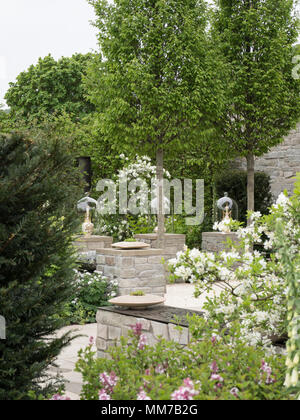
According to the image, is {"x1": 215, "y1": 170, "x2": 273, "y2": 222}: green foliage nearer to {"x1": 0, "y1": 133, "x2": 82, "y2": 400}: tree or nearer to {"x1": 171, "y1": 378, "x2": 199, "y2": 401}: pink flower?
{"x1": 0, "y1": 133, "x2": 82, "y2": 400}: tree

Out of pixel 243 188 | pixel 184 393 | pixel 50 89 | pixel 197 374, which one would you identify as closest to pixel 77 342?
pixel 197 374

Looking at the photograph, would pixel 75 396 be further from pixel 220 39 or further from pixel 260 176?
pixel 260 176

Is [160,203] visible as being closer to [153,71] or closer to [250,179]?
[250,179]

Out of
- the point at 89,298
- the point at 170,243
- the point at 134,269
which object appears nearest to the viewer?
the point at 89,298

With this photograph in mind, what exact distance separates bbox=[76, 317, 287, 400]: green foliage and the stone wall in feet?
36.4

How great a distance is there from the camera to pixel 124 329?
4.16 metres

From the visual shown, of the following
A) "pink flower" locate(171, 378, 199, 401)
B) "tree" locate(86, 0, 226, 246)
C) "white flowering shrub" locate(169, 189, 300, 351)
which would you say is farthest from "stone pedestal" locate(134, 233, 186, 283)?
"pink flower" locate(171, 378, 199, 401)

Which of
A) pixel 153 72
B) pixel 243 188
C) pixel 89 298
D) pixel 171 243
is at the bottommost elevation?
pixel 89 298

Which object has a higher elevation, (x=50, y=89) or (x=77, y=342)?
(x=50, y=89)

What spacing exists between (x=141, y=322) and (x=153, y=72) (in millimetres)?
6233

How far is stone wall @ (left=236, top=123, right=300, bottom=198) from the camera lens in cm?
1317

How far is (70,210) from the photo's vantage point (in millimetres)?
2932

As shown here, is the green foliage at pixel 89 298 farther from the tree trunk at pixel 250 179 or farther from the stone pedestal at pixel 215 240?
the tree trunk at pixel 250 179

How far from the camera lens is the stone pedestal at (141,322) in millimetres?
3807
